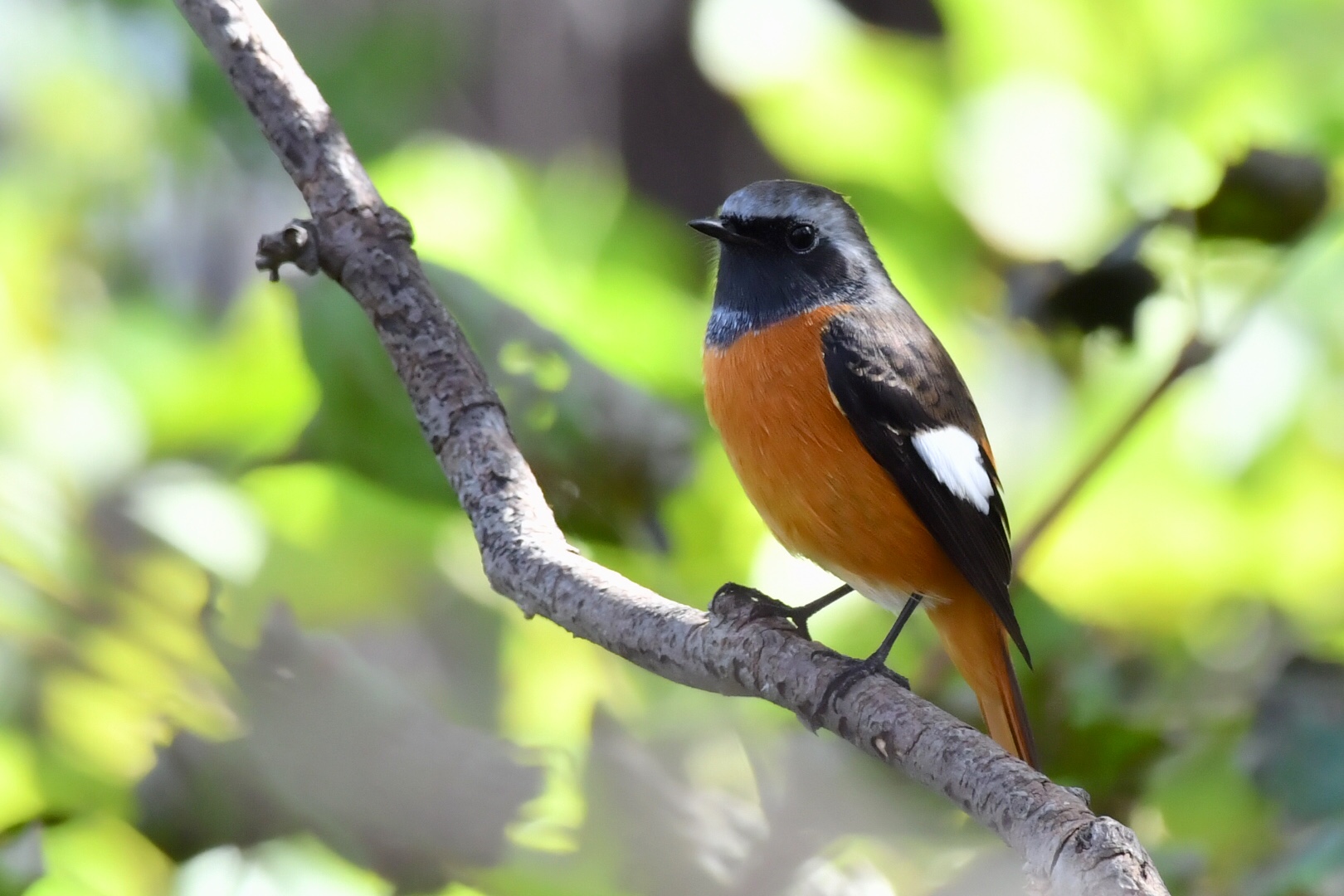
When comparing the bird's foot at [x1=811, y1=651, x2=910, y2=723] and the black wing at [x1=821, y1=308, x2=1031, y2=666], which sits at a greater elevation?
the black wing at [x1=821, y1=308, x2=1031, y2=666]

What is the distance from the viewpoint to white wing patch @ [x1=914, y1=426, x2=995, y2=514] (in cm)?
218

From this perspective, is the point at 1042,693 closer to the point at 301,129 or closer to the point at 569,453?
the point at 569,453

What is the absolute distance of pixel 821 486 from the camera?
2.15 meters

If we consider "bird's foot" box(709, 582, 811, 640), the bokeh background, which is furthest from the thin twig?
"bird's foot" box(709, 582, 811, 640)

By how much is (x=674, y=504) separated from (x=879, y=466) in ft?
1.20

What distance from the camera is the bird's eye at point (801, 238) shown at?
2.49 m

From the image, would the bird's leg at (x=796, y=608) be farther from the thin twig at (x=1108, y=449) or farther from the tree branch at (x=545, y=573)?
the thin twig at (x=1108, y=449)

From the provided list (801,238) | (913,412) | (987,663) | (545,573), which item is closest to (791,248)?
(801,238)

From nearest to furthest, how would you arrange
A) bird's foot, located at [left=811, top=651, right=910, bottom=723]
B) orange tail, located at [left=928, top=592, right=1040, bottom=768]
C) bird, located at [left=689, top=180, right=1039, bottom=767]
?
bird's foot, located at [left=811, top=651, right=910, bottom=723], orange tail, located at [left=928, top=592, right=1040, bottom=768], bird, located at [left=689, top=180, right=1039, bottom=767]

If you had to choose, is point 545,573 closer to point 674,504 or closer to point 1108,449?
point 674,504

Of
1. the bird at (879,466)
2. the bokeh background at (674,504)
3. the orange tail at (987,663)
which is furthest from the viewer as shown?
the bird at (879,466)

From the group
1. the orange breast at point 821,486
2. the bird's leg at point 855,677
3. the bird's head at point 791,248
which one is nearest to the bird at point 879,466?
the orange breast at point 821,486

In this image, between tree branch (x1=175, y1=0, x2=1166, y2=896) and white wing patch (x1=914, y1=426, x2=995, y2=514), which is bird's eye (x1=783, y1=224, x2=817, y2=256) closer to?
white wing patch (x1=914, y1=426, x2=995, y2=514)

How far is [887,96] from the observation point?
7.79 feet
